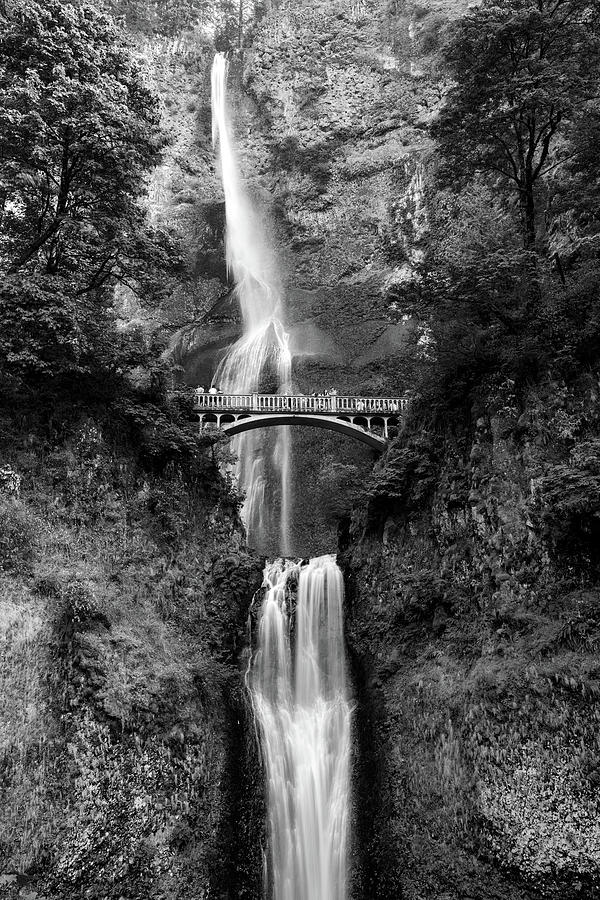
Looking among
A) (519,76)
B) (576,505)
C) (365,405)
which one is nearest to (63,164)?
(519,76)

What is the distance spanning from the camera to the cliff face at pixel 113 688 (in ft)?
35.7

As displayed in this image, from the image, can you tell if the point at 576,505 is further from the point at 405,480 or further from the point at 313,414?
the point at 313,414

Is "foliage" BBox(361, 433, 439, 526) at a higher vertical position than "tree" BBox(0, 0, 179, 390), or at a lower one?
lower

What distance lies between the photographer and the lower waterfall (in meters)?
13.9

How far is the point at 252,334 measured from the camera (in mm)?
34469

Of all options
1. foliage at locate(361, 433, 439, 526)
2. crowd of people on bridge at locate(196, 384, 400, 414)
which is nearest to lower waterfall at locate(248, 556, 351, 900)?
foliage at locate(361, 433, 439, 526)

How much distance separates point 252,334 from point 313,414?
38.6 feet

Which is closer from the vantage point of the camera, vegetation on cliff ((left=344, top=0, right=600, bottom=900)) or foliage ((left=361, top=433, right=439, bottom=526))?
vegetation on cliff ((left=344, top=0, right=600, bottom=900))

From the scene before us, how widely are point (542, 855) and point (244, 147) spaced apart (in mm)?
41228

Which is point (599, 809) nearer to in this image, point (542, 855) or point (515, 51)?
point (542, 855)

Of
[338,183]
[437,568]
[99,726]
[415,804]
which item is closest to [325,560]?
[437,568]

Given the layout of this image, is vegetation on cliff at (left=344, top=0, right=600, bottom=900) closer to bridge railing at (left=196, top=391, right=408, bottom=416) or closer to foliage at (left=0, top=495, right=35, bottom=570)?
bridge railing at (left=196, top=391, right=408, bottom=416)

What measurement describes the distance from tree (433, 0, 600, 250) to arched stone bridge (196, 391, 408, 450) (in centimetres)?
869

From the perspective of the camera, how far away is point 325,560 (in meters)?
20.4
